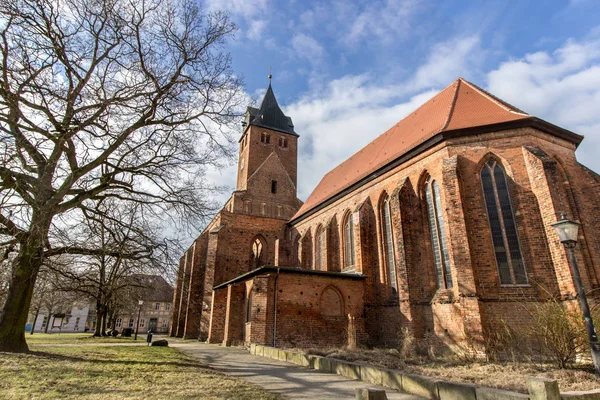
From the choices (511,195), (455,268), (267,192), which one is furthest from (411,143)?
(267,192)

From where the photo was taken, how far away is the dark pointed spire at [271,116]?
37281 mm

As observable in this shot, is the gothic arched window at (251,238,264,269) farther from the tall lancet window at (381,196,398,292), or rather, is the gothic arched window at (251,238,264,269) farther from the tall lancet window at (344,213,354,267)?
the tall lancet window at (381,196,398,292)

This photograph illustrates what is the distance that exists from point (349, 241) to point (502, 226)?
861 cm

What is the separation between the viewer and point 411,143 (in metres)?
16.6

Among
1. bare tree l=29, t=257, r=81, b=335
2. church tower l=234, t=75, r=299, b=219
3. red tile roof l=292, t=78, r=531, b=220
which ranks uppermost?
church tower l=234, t=75, r=299, b=219

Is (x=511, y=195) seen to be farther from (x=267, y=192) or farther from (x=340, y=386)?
(x=267, y=192)

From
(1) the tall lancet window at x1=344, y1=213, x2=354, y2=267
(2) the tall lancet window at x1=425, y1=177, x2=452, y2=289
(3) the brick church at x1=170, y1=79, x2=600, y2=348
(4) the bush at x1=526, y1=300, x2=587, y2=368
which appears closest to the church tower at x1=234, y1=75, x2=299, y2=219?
(3) the brick church at x1=170, y1=79, x2=600, y2=348

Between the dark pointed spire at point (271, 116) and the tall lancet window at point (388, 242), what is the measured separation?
22.4m

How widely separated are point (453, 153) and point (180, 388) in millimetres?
12669

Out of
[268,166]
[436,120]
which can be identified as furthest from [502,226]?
[268,166]

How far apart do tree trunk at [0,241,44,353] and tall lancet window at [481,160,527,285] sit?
14405mm

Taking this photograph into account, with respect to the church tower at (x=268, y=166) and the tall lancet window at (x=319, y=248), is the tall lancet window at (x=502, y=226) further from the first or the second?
the church tower at (x=268, y=166)

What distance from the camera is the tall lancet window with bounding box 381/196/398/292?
52.6 ft

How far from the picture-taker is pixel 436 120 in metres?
16.2
